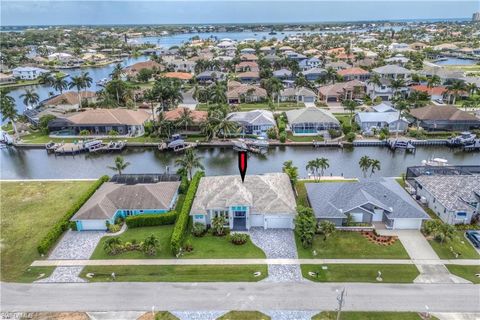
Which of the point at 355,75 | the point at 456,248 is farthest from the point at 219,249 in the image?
the point at 355,75

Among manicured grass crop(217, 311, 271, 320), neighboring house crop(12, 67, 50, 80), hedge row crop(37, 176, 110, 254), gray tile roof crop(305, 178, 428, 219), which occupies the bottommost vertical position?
manicured grass crop(217, 311, 271, 320)

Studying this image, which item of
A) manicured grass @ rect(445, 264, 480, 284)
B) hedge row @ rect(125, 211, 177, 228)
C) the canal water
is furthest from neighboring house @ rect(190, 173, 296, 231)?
manicured grass @ rect(445, 264, 480, 284)

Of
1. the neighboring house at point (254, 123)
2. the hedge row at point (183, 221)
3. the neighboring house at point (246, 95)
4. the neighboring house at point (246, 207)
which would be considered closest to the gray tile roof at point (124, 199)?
the hedge row at point (183, 221)

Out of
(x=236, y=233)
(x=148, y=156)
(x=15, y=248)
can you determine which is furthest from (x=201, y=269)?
(x=148, y=156)

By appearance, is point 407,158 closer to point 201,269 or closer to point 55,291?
point 201,269

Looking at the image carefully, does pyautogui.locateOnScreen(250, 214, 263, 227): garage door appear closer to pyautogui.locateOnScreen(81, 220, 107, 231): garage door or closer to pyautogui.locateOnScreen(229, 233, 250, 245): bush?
pyautogui.locateOnScreen(229, 233, 250, 245): bush

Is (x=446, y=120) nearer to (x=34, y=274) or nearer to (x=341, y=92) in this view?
(x=341, y=92)
